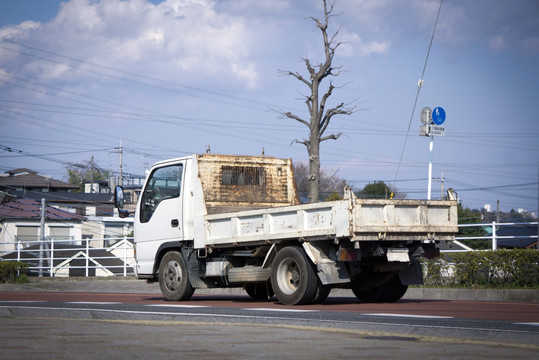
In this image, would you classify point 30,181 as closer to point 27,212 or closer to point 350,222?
point 27,212

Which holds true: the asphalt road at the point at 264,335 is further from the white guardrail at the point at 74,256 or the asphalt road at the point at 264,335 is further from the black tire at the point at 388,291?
the white guardrail at the point at 74,256

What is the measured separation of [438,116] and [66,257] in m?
21.9

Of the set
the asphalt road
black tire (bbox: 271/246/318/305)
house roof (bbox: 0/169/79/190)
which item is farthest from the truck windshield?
house roof (bbox: 0/169/79/190)

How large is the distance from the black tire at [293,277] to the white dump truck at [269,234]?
16 millimetres

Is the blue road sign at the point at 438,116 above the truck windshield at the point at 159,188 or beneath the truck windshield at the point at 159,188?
above

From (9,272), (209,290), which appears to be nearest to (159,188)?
(209,290)

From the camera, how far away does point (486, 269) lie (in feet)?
54.7

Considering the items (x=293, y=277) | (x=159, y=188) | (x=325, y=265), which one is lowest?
(x=293, y=277)

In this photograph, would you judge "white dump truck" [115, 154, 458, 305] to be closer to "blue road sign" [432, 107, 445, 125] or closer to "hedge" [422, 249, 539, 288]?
"hedge" [422, 249, 539, 288]

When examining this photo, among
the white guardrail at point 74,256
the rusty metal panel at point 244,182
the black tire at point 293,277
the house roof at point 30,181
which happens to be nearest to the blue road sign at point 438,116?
the white guardrail at point 74,256

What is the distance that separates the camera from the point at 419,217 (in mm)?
12773

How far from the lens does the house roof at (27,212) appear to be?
58666mm

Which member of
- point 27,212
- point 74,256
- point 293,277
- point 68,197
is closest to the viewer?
point 293,277

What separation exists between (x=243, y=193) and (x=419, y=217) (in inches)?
160
